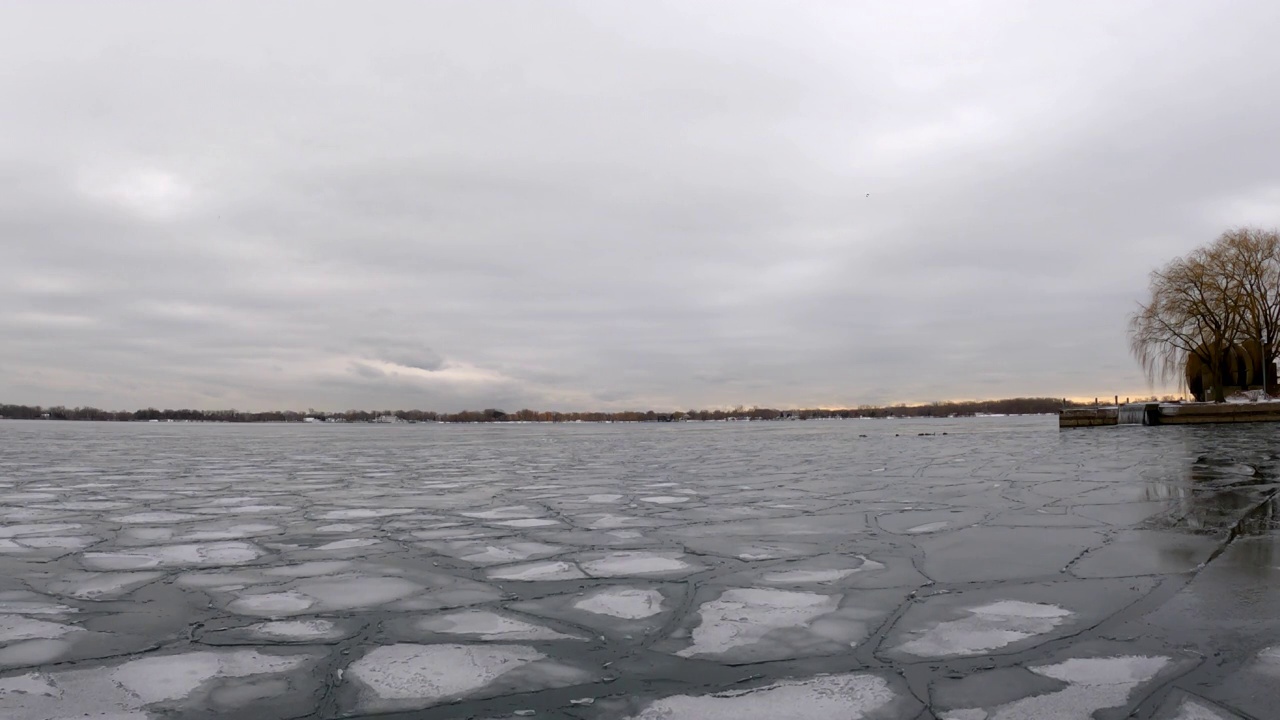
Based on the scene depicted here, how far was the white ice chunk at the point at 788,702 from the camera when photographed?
2301 millimetres

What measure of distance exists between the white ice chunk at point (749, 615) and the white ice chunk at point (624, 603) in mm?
250

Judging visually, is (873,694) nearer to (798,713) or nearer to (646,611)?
(798,713)

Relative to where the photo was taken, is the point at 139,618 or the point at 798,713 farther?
the point at 139,618

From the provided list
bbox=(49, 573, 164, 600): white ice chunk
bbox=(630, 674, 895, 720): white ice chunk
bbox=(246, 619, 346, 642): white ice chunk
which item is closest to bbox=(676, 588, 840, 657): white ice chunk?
bbox=(630, 674, 895, 720): white ice chunk

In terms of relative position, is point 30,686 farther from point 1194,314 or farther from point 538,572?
point 1194,314

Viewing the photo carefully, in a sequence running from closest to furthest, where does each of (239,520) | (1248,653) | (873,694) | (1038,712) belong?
(1038,712) < (873,694) < (1248,653) < (239,520)

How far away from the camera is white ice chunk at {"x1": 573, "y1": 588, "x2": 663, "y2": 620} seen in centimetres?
349

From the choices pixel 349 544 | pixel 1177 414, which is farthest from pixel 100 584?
pixel 1177 414

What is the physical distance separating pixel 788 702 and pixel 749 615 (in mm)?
1004

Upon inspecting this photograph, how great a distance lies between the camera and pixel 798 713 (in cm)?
231

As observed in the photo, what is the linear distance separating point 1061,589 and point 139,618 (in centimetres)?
429

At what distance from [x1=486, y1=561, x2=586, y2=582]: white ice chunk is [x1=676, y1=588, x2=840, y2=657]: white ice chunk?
98cm

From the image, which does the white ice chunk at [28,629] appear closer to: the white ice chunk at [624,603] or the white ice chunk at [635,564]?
the white ice chunk at [624,603]

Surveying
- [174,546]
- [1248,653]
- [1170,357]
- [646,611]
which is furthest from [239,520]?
[1170,357]
